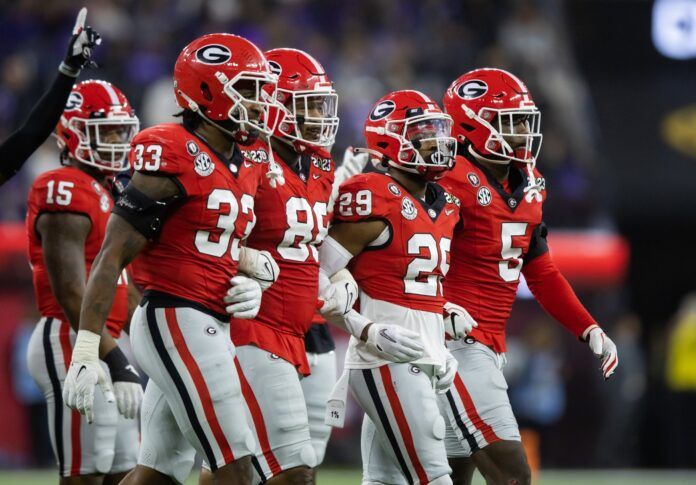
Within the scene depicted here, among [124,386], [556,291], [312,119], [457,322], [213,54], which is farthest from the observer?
[556,291]

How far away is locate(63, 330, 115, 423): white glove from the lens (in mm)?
4598

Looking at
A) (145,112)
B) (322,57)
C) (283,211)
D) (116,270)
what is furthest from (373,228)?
(322,57)

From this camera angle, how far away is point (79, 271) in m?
5.54

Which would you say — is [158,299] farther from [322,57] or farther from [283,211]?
[322,57]

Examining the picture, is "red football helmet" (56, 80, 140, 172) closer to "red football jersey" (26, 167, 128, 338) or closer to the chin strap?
"red football jersey" (26, 167, 128, 338)

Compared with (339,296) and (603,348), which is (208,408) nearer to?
(339,296)

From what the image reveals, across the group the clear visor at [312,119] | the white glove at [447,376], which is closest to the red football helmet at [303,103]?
the clear visor at [312,119]

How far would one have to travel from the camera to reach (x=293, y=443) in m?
5.18

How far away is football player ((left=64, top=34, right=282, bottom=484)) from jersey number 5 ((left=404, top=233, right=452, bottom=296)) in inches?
33.2

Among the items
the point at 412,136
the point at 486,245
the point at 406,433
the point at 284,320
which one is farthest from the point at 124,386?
the point at 486,245

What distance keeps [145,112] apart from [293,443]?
6.92 metres

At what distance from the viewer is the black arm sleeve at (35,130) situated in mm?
4824

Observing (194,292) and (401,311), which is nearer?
(194,292)

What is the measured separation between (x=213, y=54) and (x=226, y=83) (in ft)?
0.50
